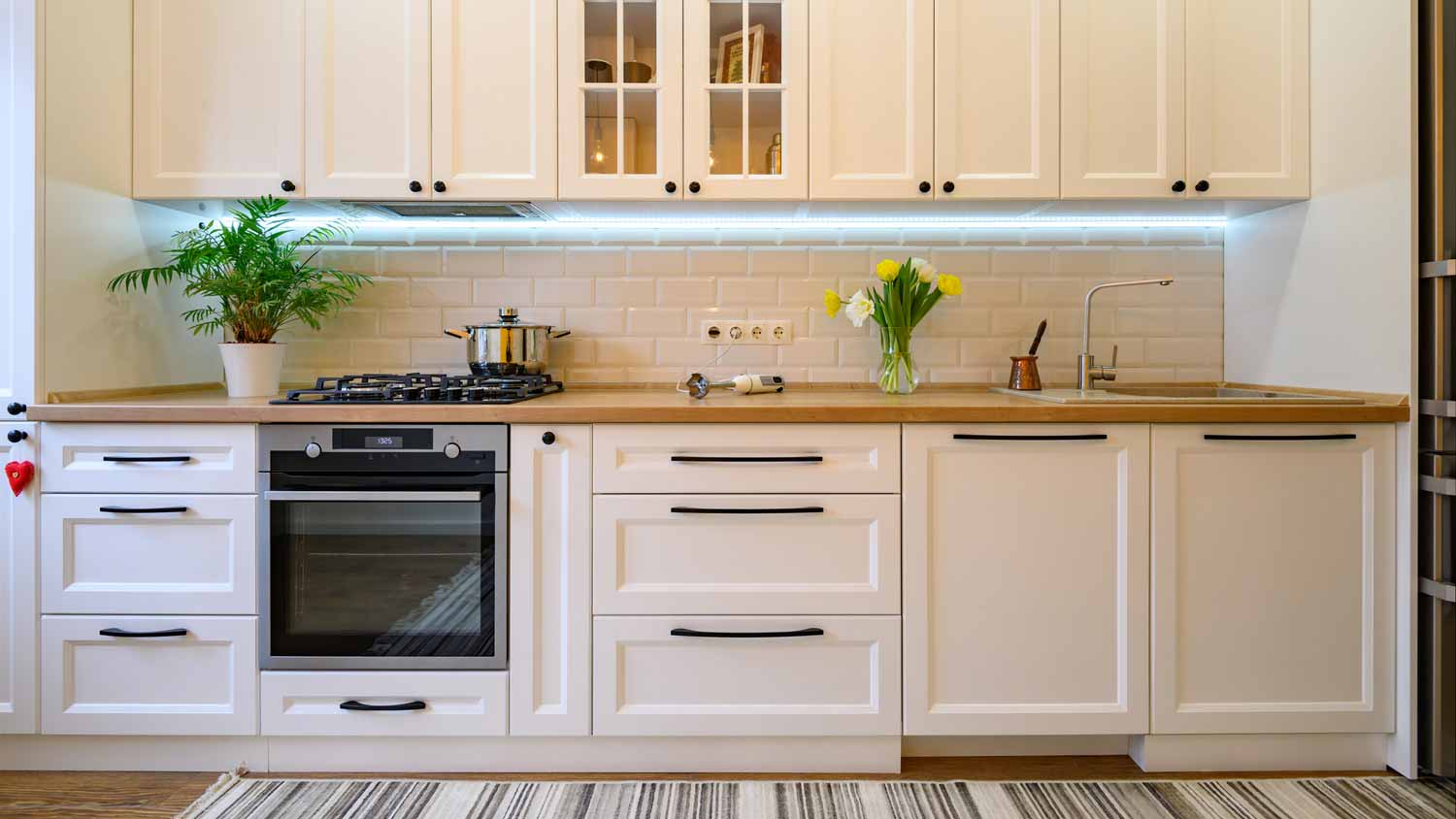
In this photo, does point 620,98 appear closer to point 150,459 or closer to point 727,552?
point 727,552

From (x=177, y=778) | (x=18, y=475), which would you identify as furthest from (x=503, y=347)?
(x=177, y=778)

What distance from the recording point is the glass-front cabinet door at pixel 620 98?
7.48 ft

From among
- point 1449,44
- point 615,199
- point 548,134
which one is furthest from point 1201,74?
point 548,134

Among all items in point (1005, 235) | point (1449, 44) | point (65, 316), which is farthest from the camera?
point (1005, 235)

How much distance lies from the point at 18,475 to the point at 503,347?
1.15 meters

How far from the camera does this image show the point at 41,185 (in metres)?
2.03

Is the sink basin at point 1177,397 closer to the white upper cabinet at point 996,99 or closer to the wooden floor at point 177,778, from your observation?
the white upper cabinet at point 996,99

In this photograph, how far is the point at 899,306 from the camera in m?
2.53

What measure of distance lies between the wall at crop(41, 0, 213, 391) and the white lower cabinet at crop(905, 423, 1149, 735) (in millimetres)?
2027

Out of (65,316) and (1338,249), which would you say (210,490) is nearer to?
(65,316)

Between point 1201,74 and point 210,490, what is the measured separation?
2695mm

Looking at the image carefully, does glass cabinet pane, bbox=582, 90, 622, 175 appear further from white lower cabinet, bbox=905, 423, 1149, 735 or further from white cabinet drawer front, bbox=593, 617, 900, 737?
white cabinet drawer front, bbox=593, 617, 900, 737

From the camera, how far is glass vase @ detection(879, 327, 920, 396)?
8.34 ft

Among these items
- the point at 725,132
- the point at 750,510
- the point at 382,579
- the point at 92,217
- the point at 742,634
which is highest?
the point at 725,132
